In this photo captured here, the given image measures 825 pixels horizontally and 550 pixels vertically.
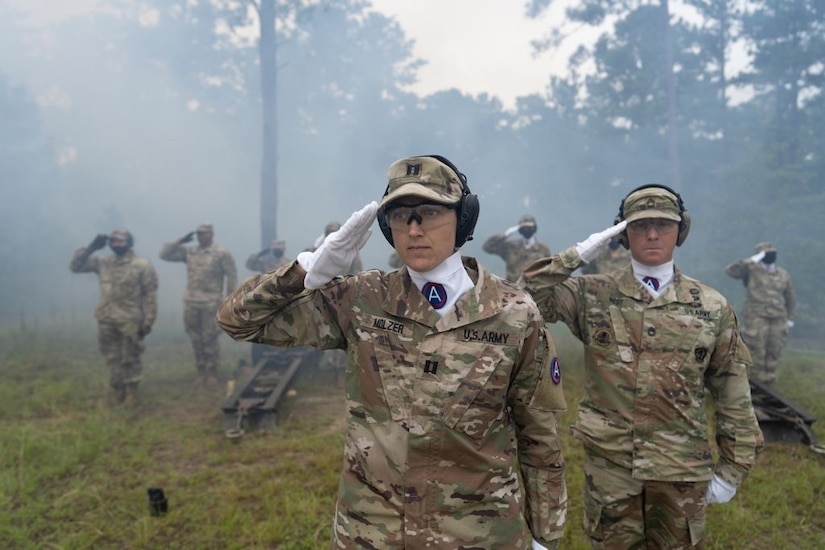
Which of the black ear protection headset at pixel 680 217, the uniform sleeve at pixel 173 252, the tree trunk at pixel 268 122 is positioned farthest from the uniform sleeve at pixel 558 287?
the tree trunk at pixel 268 122

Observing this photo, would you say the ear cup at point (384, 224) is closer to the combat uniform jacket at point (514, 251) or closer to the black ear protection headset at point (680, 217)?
the black ear protection headset at point (680, 217)

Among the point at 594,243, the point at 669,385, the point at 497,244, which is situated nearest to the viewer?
the point at 669,385

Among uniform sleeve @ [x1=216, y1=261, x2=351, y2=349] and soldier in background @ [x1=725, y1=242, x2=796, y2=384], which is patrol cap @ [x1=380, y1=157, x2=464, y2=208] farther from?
soldier in background @ [x1=725, y1=242, x2=796, y2=384]

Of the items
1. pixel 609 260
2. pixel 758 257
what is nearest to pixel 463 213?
pixel 609 260

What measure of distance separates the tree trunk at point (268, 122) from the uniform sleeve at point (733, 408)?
1226 cm

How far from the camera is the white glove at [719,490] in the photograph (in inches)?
100

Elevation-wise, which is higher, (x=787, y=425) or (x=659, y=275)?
(x=659, y=275)

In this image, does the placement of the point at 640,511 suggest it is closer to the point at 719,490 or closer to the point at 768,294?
the point at 719,490

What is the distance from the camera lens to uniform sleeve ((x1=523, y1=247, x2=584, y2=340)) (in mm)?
2779

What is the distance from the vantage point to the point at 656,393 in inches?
101

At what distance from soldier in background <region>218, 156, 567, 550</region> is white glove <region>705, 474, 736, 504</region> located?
1178mm

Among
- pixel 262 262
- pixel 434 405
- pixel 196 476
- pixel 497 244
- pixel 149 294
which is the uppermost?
pixel 497 244

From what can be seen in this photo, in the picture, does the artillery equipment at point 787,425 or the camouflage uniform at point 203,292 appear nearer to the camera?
the artillery equipment at point 787,425

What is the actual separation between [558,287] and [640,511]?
4.24 ft
